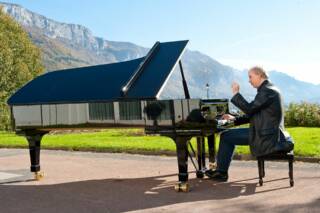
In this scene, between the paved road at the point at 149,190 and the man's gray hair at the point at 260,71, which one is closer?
the paved road at the point at 149,190

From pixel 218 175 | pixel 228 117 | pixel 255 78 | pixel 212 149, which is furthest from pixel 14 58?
pixel 255 78

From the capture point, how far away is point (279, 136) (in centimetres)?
727

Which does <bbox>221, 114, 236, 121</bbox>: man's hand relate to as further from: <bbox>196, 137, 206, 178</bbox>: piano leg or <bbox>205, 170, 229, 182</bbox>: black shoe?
<bbox>196, 137, 206, 178</bbox>: piano leg

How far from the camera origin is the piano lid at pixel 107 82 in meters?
7.71

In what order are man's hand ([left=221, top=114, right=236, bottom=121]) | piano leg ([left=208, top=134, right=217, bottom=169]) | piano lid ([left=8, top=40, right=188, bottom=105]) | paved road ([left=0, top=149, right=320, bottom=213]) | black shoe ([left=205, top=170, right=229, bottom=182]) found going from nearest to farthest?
paved road ([left=0, top=149, right=320, bottom=213]), man's hand ([left=221, top=114, right=236, bottom=121]), piano lid ([left=8, top=40, right=188, bottom=105]), black shoe ([left=205, top=170, right=229, bottom=182]), piano leg ([left=208, top=134, right=217, bottom=169])

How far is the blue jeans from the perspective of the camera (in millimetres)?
7785

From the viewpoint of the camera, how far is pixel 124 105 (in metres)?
7.69

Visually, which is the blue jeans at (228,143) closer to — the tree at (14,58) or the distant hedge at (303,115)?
the distant hedge at (303,115)

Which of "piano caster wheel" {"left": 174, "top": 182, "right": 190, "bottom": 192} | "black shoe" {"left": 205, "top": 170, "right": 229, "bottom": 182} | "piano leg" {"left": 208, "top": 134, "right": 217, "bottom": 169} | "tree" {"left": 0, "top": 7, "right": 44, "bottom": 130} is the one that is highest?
"tree" {"left": 0, "top": 7, "right": 44, "bottom": 130}

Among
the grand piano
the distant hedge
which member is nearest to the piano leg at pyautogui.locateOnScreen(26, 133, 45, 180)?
the grand piano

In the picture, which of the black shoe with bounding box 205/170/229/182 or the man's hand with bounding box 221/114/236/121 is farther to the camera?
the black shoe with bounding box 205/170/229/182

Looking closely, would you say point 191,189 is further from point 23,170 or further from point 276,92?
point 23,170

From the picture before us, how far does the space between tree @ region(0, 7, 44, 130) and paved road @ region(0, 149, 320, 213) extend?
34613 mm

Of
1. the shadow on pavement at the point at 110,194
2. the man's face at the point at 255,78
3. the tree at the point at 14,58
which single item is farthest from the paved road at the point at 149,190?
the tree at the point at 14,58
